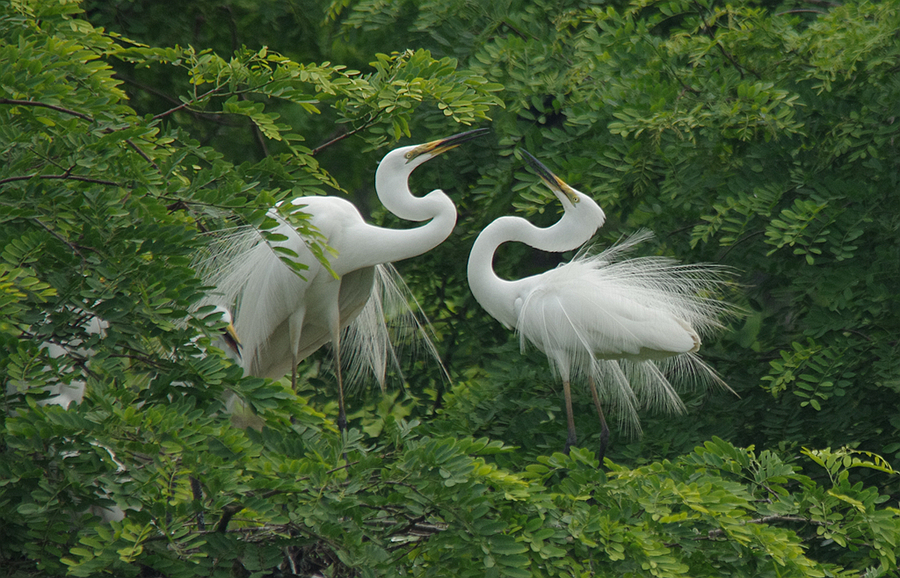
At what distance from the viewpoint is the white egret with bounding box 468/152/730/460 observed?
3.81 m

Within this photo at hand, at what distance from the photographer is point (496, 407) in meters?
3.87

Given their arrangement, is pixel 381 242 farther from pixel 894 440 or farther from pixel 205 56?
pixel 894 440

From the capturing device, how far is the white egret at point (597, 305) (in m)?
3.81

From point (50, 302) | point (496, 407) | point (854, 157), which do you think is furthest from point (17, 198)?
point (854, 157)

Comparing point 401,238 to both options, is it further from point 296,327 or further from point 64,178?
point 64,178

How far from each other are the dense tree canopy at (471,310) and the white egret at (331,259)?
46 cm

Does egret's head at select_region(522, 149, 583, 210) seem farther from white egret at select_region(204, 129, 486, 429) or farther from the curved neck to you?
the curved neck

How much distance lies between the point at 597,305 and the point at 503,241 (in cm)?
49

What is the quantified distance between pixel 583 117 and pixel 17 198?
2532 millimetres

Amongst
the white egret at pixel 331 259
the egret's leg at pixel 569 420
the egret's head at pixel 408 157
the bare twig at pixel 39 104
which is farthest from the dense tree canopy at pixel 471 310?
the egret's head at pixel 408 157

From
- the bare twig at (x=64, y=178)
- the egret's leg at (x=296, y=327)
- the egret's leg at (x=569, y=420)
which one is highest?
the bare twig at (x=64, y=178)

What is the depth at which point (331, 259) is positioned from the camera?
364 centimetres

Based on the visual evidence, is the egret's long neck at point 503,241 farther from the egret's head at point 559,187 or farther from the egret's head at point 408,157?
the egret's head at point 408,157

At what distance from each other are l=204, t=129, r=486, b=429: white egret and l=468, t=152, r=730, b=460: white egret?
437 mm
